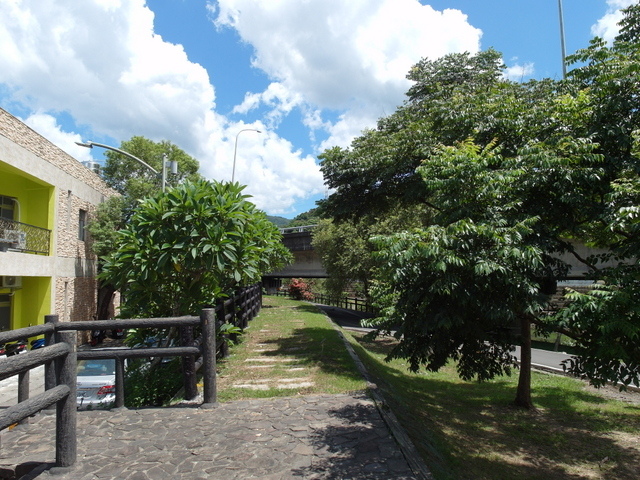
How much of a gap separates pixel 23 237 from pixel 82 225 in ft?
17.9

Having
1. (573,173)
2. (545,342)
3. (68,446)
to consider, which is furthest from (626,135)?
(545,342)

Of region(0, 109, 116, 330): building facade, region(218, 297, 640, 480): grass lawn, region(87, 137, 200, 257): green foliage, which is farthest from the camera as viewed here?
region(87, 137, 200, 257): green foliage

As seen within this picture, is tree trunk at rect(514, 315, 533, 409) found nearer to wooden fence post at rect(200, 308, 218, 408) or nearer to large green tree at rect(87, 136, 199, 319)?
wooden fence post at rect(200, 308, 218, 408)

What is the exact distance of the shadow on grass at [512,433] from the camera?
5477mm

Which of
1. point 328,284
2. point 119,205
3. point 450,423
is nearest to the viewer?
point 450,423

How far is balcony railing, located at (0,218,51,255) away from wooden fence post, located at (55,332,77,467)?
12372 millimetres

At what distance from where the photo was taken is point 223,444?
166 inches

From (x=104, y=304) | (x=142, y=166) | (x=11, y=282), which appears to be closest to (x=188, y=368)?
(x=11, y=282)

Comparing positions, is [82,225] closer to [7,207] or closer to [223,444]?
[7,207]

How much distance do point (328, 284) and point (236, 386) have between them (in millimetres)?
24628

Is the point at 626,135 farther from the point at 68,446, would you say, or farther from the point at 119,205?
the point at 119,205

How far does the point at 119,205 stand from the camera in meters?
21.1

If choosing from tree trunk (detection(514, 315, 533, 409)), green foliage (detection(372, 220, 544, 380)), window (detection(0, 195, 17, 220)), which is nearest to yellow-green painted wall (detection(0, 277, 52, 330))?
window (detection(0, 195, 17, 220))

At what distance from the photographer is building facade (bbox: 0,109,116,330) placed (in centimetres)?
1433
